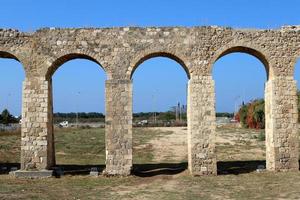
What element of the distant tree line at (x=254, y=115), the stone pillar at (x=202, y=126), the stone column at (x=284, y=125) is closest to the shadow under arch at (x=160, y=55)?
the stone pillar at (x=202, y=126)

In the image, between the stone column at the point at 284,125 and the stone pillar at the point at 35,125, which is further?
the stone column at the point at 284,125

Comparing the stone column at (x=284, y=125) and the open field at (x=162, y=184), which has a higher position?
the stone column at (x=284, y=125)

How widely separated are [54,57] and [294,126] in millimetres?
9287

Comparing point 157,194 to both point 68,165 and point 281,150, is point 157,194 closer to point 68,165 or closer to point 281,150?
point 281,150

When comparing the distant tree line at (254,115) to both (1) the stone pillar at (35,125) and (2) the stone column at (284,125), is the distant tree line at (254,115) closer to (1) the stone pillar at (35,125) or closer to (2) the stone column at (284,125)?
(2) the stone column at (284,125)

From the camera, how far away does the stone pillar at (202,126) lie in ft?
53.7

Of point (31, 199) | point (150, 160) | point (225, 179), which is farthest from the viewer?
point (150, 160)

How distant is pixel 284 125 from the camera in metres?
16.6

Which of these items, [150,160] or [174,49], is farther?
[150,160]

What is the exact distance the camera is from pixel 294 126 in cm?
1666

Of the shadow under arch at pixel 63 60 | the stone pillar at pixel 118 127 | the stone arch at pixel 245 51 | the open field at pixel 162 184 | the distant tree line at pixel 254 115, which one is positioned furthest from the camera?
the distant tree line at pixel 254 115

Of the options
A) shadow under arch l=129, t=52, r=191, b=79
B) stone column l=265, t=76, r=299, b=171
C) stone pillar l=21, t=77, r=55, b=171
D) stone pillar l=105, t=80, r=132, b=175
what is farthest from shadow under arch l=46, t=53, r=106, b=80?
stone column l=265, t=76, r=299, b=171

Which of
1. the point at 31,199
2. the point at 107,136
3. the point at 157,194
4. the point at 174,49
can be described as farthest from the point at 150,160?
the point at 31,199

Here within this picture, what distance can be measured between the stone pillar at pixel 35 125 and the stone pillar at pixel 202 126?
5.39 metres
